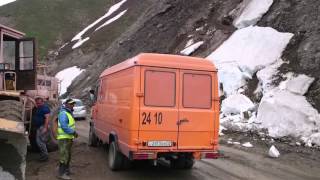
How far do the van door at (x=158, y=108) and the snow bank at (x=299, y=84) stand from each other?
32.6 ft

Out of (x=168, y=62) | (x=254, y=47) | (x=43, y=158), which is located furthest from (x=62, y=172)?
(x=254, y=47)

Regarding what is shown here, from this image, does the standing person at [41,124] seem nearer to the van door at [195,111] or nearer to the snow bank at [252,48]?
the van door at [195,111]

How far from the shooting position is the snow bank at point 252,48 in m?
24.5

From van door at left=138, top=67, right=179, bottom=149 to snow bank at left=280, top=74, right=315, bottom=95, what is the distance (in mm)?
9930

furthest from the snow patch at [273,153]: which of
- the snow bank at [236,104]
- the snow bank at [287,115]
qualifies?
the snow bank at [236,104]

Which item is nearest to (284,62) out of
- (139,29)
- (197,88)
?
(197,88)

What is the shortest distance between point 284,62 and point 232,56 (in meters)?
4.23

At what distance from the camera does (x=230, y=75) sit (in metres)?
25.1

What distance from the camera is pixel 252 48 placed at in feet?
85.7

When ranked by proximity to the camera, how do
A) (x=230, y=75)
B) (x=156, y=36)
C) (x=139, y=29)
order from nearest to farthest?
(x=230, y=75) < (x=156, y=36) < (x=139, y=29)

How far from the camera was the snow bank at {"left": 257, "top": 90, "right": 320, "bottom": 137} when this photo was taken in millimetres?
17938

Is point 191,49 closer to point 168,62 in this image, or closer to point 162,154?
point 168,62

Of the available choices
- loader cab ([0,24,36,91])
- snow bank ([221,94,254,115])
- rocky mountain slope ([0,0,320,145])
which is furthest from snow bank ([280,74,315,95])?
loader cab ([0,24,36,91])

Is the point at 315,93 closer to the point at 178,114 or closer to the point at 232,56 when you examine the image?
the point at 232,56
